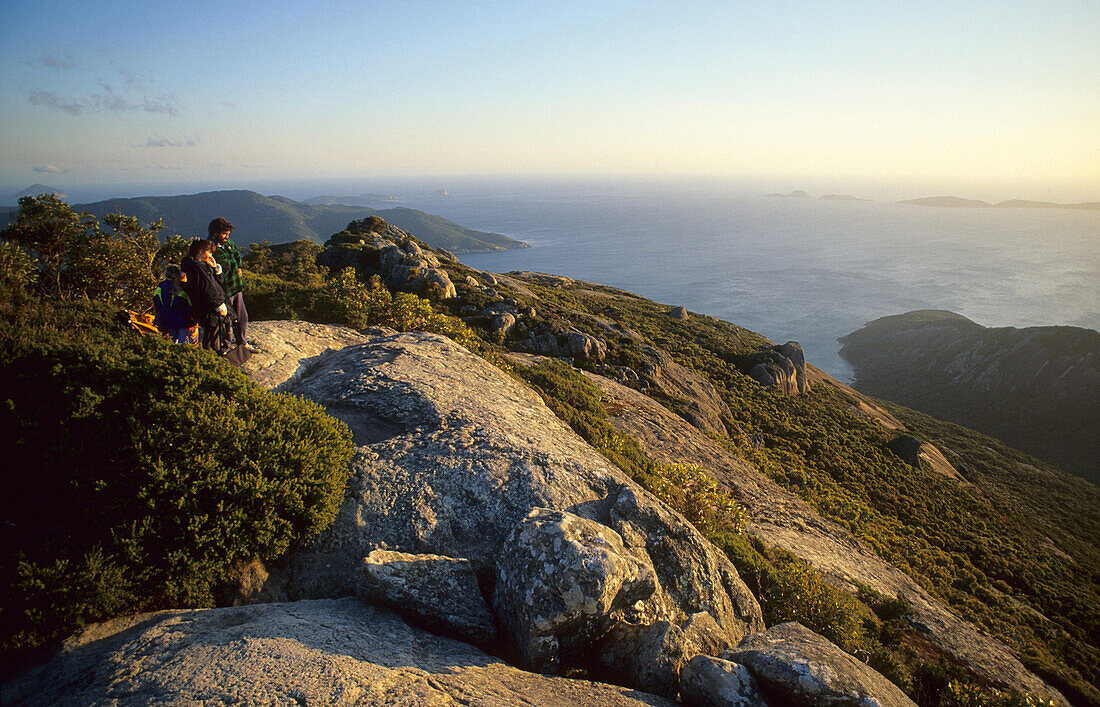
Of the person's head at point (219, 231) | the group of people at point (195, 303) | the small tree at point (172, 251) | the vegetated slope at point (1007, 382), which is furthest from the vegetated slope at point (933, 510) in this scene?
the vegetated slope at point (1007, 382)

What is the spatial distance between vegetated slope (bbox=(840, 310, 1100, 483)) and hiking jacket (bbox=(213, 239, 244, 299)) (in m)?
106

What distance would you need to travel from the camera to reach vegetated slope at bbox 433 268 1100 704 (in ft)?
62.1

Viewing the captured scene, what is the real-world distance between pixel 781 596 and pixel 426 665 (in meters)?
6.79

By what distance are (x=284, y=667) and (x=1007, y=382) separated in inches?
5262

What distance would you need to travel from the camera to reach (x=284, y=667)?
3920mm

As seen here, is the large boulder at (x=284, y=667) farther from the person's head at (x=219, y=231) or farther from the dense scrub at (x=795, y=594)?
the person's head at (x=219, y=231)

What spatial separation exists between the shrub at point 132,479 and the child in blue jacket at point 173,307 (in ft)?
6.82

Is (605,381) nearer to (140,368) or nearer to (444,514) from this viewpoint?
(444,514)

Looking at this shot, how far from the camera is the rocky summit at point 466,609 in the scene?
391 centimetres

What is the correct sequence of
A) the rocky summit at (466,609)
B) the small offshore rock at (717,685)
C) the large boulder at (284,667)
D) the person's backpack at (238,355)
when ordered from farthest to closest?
the person's backpack at (238,355) < the small offshore rock at (717,685) < the rocky summit at (466,609) < the large boulder at (284,667)

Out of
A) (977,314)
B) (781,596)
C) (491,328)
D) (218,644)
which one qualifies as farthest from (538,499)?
(977,314)

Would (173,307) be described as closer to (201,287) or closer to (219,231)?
(201,287)

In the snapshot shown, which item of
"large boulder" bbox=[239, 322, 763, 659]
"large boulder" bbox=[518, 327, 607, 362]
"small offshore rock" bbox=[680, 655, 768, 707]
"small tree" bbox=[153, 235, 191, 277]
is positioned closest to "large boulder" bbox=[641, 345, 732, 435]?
"large boulder" bbox=[518, 327, 607, 362]

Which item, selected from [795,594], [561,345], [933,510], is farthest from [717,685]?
[933,510]
